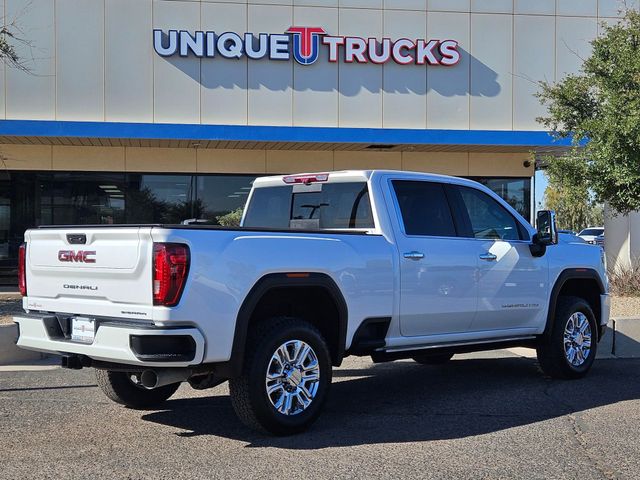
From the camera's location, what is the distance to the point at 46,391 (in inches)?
303

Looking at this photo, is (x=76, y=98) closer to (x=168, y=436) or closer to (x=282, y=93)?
(x=282, y=93)

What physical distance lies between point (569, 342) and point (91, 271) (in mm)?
5197

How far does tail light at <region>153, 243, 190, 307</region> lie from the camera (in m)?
5.09

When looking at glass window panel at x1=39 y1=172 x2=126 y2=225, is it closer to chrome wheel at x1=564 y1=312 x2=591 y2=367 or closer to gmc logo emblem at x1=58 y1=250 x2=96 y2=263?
chrome wheel at x1=564 y1=312 x2=591 y2=367

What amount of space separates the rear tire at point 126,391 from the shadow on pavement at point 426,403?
182mm

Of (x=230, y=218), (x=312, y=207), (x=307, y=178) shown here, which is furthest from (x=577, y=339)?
(x=230, y=218)

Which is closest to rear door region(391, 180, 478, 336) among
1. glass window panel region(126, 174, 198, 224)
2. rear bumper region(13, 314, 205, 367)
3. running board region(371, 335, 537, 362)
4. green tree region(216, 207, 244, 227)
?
running board region(371, 335, 537, 362)

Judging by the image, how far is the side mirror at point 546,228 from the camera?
771cm

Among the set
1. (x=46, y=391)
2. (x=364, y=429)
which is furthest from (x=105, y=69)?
(x=364, y=429)

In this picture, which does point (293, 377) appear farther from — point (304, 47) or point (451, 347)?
point (304, 47)

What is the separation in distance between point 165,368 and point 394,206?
8.44 feet

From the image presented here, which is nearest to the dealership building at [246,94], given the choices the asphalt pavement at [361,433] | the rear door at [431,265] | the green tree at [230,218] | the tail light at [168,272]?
the green tree at [230,218]

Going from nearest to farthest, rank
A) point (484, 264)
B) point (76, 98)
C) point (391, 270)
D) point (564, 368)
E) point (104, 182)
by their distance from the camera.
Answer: point (391, 270) → point (484, 264) → point (564, 368) → point (76, 98) → point (104, 182)

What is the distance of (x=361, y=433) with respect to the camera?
19.8ft
